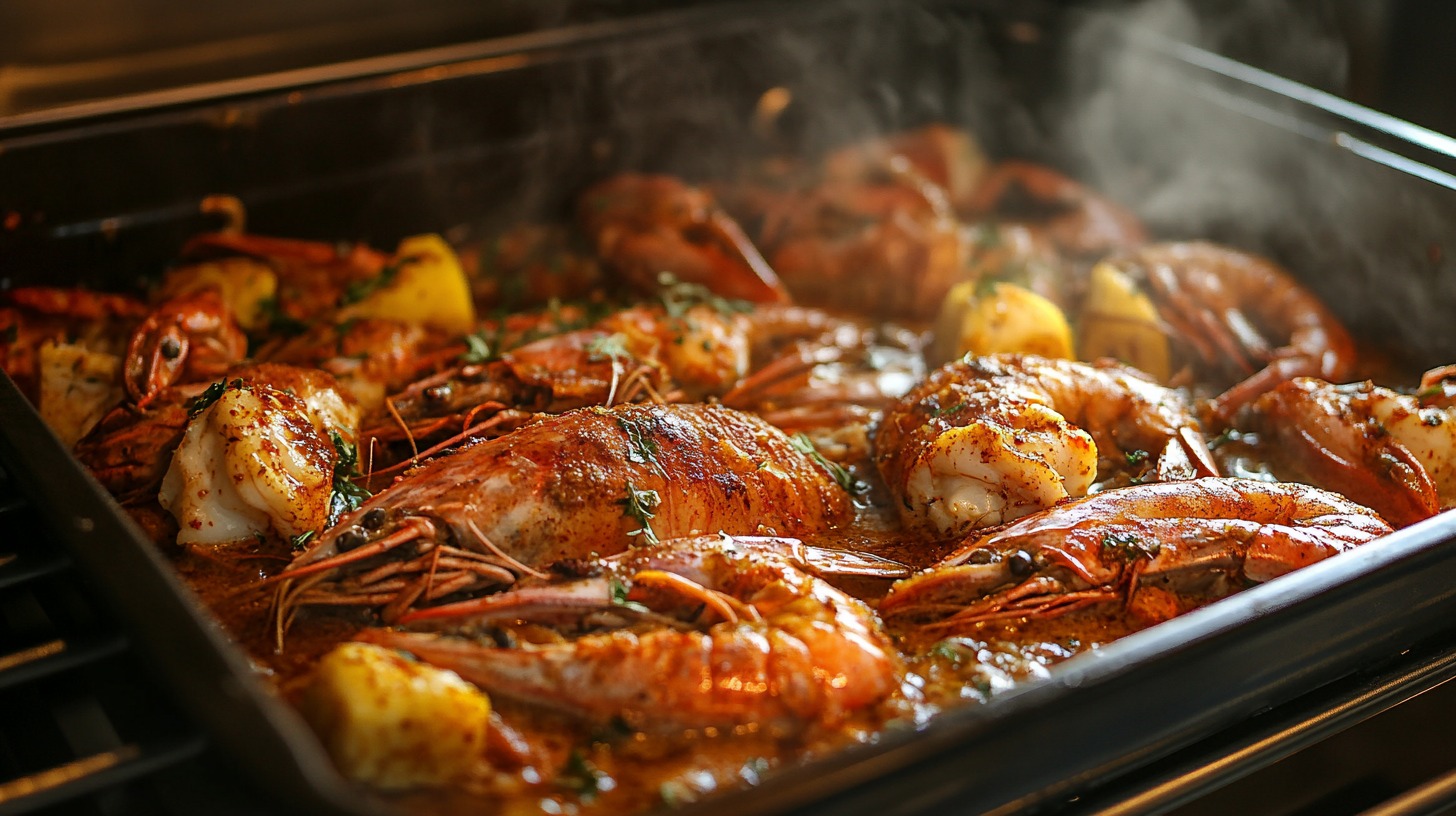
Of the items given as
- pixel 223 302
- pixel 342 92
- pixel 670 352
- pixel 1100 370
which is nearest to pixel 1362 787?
pixel 1100 370

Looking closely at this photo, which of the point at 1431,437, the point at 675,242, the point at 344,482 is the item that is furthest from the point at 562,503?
the point at 1431,437

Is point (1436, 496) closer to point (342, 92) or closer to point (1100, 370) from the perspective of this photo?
point (1100, 370)

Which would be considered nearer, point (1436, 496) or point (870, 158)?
point (1436, 496)

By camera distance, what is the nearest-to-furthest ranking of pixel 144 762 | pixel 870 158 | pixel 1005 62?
pixel 144 762, pixel 870 158, pixel 1005 62

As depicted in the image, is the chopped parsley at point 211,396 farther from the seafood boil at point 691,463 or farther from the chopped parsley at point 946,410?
the chopped parsley at point 946,410

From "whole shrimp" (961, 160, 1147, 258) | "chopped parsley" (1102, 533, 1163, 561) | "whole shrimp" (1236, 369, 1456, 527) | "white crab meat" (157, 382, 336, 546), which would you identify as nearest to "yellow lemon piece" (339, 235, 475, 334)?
"white crab meat" (157, 382, 336, 546)

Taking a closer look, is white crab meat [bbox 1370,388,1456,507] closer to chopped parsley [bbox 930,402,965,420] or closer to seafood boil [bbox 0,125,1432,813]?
seafood boil [bbox 0,125,1432,813]
